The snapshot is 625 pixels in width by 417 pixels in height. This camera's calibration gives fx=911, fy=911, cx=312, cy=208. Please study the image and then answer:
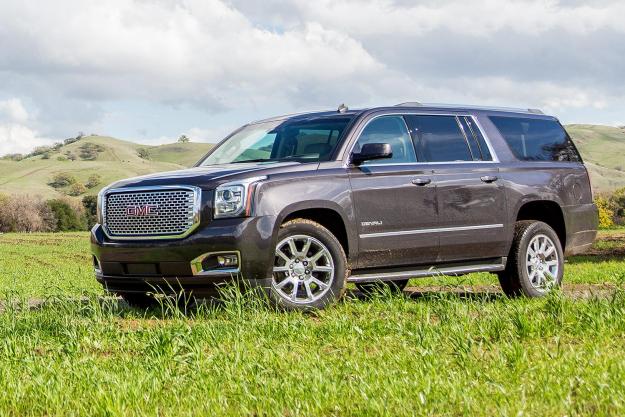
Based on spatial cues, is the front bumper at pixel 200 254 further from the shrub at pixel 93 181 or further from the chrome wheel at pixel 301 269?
the shrub at pixel 93 181

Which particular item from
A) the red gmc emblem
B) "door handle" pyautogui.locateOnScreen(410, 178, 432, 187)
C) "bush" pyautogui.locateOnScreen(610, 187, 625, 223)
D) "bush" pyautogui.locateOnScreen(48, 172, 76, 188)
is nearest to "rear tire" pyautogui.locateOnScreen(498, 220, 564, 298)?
"door handle" pyautogui.locateOnScreen(410, 178, 432, 187)

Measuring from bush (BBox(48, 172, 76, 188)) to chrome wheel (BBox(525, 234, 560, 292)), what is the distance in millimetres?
185761

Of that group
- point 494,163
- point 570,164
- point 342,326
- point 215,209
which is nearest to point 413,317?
point 342,326

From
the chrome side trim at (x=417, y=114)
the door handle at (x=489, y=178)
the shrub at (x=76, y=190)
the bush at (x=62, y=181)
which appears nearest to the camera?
the chrome side trim at (x=417, y=114)

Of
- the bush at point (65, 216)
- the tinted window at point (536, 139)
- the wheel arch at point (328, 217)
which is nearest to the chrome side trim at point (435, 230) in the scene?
Result: the wheel arch at point (328, 217)

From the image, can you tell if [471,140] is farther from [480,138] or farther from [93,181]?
[93,181]

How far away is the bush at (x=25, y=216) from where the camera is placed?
11906 centimetres

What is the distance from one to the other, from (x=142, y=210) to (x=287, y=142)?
1.77 m

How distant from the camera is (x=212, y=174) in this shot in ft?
27.0

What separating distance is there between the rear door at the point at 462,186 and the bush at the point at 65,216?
114005 millimetres

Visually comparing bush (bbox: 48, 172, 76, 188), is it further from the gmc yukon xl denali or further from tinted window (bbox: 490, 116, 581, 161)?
the gmc yukon xl denali

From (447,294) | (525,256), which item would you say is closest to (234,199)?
(447,294)

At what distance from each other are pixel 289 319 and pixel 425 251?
242 cm

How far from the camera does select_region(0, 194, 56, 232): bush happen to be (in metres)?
119
